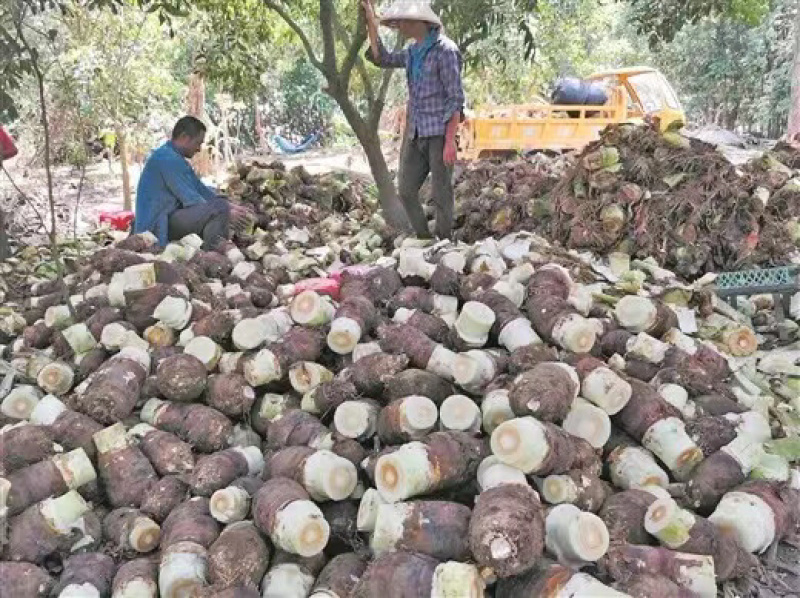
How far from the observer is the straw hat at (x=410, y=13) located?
4762mm

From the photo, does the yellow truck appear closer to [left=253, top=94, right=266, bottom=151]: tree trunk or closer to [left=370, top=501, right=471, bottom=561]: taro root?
[left=370, top=501, right=471, bottom=561]: taro root

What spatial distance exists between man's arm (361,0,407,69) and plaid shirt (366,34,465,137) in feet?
0.06

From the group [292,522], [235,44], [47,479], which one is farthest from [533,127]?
[292,522]

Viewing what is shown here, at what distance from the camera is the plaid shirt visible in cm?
491

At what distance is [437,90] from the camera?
5.03 m

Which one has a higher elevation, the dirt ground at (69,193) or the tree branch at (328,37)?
the tree branch at (328,37)

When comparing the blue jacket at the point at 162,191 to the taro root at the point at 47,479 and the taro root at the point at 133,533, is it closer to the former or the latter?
the taro root at the point at 47,479

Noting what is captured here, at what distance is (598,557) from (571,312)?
1.12 meters

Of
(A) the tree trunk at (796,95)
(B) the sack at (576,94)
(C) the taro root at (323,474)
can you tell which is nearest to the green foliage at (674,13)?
(B) the sack at (576,94)

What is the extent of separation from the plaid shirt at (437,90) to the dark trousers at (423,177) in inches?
3.9

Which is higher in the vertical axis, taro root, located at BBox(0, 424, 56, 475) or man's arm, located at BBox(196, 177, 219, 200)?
man's arm, located at BBox(196, 177, 219, 200)

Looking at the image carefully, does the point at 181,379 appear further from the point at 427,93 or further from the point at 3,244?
the point at 3,244

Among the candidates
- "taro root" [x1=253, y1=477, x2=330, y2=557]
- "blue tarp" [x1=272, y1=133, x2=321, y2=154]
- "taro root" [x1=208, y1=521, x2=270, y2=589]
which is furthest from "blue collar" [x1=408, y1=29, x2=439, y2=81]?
"blue tarp" [x1=272, y1=133, x2=321, y2=154]

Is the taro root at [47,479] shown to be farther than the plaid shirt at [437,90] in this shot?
No
